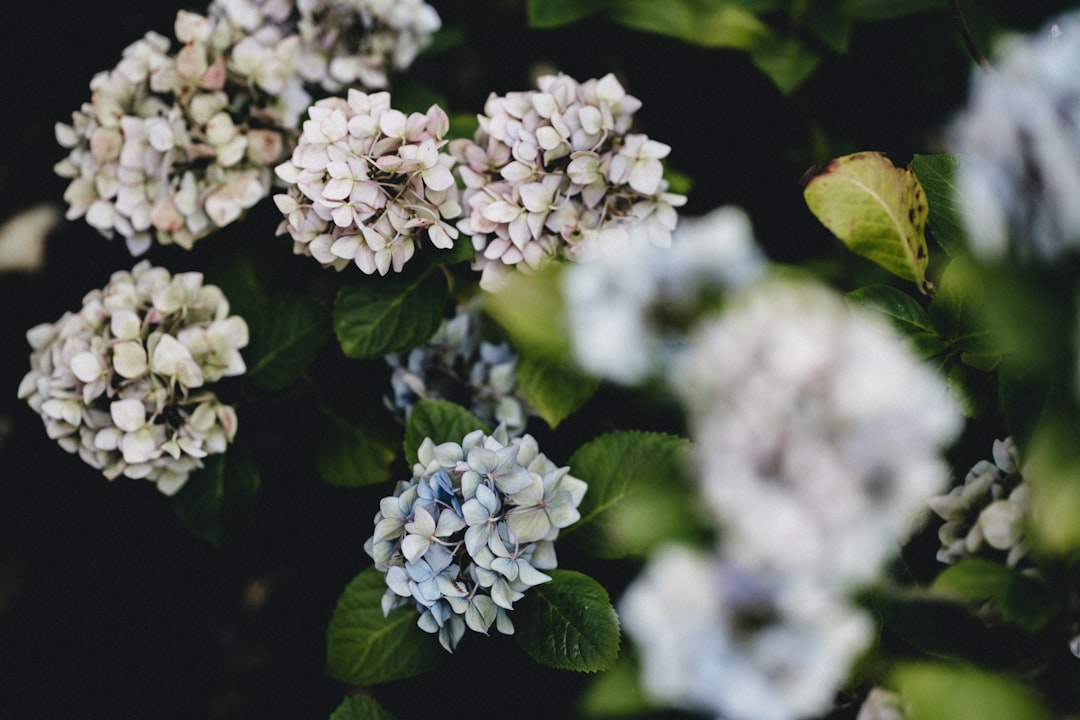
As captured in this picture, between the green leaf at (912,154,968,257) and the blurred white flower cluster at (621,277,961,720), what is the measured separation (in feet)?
1.42

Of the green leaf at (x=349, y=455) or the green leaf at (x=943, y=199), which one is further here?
the green leaf at (x=349, y=455)

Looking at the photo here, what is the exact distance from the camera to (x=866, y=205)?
90 cm

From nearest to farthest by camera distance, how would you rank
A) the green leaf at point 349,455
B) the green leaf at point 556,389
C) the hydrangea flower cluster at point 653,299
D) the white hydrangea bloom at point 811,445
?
the white hydrangea bloom at point 811,445 → the hydrangea flower cluster at point 653,299 → the green leaf at point 556,389 → the green leaf at point 349,455

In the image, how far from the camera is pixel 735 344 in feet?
1.87

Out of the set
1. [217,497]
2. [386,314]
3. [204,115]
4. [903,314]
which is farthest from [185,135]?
[903,314]

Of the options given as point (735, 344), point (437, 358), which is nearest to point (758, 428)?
point (735, 344)

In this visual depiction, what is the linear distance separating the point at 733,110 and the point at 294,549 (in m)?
1.15

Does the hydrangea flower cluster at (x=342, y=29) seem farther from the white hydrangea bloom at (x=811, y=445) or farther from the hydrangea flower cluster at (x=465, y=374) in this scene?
the white hydrangea bloom at (x=811, y=445)

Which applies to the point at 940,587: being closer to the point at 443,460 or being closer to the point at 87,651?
the point at 443,460

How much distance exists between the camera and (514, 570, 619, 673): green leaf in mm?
920

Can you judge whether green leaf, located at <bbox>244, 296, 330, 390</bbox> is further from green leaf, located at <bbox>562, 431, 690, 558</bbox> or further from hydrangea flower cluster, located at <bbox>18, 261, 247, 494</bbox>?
green leaf, located at <bbox>562, 431, 690, 558</bbox>

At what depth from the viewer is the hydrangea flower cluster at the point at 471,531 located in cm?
88

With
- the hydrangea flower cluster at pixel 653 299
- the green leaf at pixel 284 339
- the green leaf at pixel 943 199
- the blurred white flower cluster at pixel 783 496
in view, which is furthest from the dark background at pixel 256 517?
the blurred white flower cluster at pixel 783 496

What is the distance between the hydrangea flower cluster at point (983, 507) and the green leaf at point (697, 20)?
82 cm
